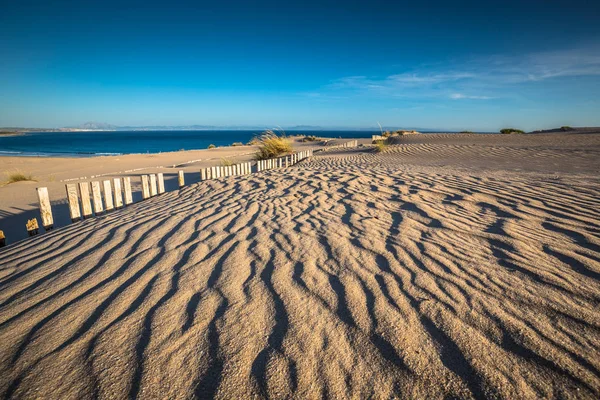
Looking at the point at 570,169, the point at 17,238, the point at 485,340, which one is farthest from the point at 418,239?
the point at 570,169

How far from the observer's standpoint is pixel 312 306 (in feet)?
5.86

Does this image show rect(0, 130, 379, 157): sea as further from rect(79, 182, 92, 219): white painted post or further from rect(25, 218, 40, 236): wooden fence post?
rect(25, 218, 40, 236): wooden fence post

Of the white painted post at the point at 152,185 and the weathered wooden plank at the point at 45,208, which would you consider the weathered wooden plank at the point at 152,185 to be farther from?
the weathered wooden plank at the point at 45,208

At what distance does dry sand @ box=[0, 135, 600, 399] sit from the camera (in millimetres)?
1318

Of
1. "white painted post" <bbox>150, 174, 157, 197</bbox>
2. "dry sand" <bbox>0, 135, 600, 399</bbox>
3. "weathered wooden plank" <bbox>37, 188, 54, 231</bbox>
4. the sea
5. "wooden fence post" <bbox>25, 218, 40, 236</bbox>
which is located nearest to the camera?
"dry sand" <bbox>0, 135, 600, 399</bbox>

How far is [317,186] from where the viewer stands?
497 centimetres

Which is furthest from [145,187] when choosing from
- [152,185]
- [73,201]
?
[73,201]

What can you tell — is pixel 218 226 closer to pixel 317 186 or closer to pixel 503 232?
pixel 317 186

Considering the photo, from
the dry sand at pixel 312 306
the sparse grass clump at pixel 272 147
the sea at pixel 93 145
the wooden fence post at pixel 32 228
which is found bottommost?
the sea at pixel 93 145

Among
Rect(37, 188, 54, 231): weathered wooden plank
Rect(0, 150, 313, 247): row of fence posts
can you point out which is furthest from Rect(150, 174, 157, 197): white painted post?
Rect(37, 188, 54, 231): weathered wooden plank

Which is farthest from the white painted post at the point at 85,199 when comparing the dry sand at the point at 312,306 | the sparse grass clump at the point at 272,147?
the sparse grass clump at the point at 272,147

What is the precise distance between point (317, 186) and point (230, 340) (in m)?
3.64

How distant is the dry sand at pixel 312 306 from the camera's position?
1.32 m

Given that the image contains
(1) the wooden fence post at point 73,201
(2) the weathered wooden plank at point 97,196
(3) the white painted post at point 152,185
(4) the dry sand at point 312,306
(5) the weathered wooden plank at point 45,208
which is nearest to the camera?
(4) the dry sand at point 312,306
